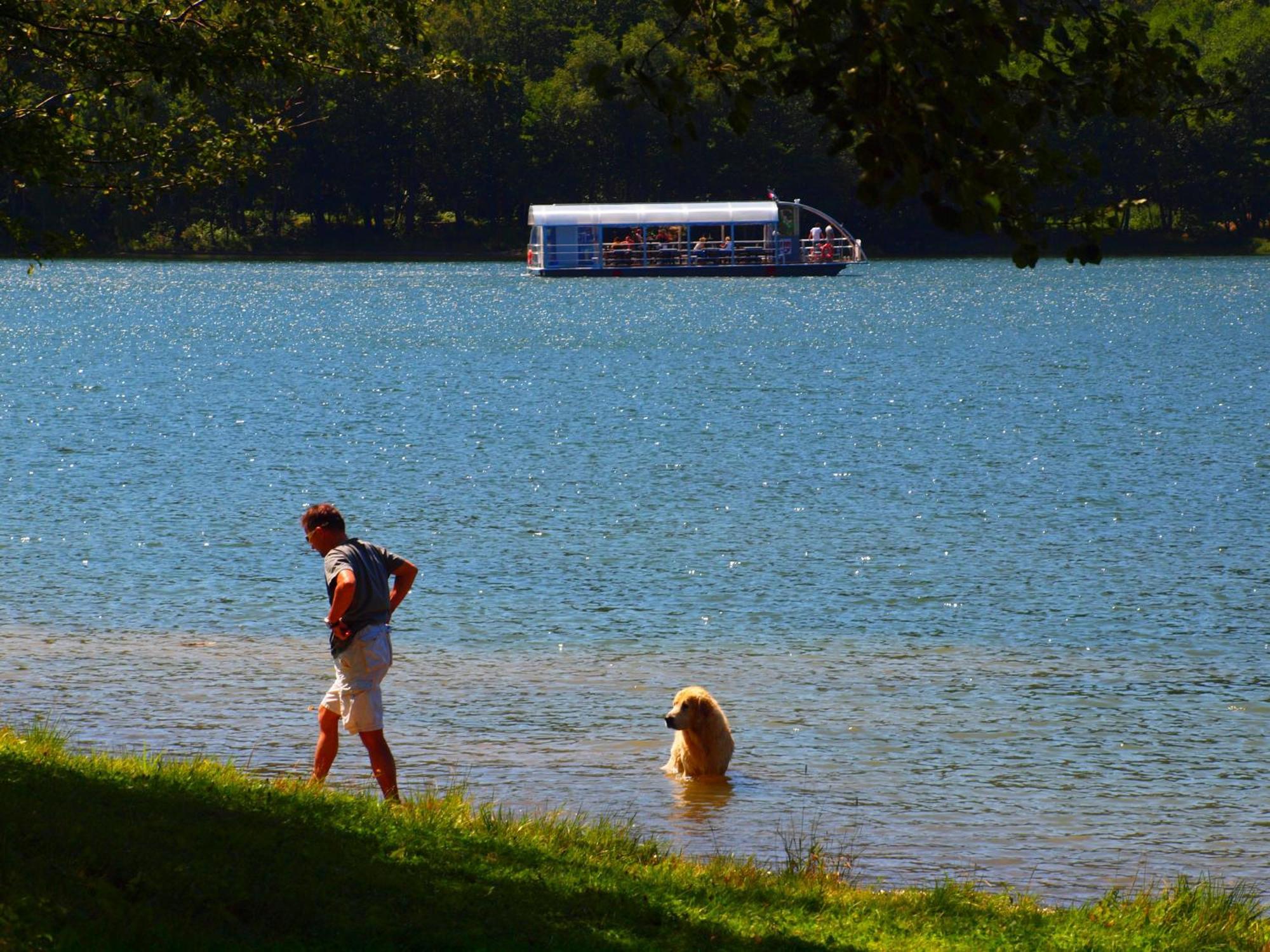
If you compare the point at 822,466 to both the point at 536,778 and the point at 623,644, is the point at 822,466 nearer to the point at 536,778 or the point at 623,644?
the point at 623,644

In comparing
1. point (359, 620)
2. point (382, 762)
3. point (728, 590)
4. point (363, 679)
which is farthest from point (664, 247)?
point (359, 620)

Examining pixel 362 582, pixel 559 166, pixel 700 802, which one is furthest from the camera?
pixel 559 166

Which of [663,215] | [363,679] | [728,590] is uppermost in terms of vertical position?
[663,215]

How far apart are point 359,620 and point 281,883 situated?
105 inches

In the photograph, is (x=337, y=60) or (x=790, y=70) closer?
(x=790, y=70)

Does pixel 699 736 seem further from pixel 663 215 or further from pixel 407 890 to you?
pixel 663 215

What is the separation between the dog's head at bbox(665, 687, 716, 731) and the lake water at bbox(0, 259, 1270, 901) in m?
0.47

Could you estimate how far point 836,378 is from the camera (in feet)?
164

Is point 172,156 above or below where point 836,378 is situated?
above

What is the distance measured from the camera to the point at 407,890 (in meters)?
7.56

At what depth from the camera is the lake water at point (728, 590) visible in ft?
40.1

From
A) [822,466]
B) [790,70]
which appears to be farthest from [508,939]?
[822,466]

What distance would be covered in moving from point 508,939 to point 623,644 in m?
10.1

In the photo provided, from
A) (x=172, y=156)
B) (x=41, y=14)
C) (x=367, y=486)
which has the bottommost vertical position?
(x=367, y=486)
